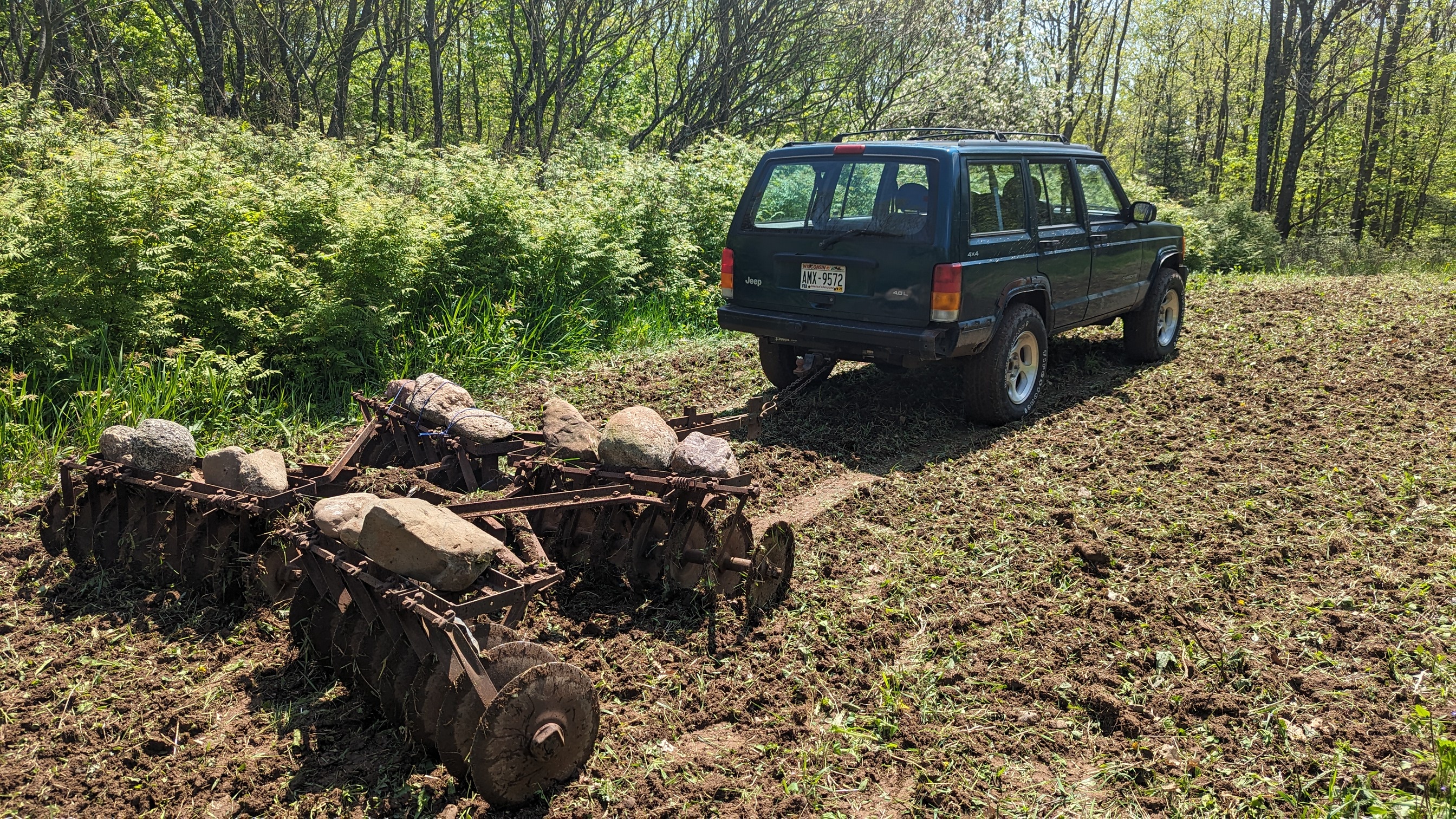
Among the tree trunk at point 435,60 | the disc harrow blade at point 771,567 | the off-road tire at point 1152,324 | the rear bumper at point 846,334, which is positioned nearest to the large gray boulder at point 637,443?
the disc harrow blade at point 771,567

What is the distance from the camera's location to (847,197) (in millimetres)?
6953

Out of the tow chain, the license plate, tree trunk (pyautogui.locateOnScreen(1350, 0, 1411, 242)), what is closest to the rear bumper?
the license plate

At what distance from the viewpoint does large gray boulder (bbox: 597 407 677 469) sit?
4.45 m

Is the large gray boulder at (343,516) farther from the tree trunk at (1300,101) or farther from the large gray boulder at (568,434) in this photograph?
the tree trunk at (1300,101)

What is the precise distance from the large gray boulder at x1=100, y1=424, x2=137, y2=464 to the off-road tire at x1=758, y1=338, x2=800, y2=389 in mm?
4611

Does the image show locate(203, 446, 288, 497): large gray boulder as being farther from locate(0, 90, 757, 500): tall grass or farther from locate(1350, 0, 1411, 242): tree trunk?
locate(1350, 0, 1411, 242): tree trunk

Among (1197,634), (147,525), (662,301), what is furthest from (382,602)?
(662,301)

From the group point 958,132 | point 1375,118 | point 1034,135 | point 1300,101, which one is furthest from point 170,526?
point 1375,118

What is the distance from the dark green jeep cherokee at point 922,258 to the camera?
6547mm

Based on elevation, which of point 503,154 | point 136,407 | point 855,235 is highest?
point 503,154

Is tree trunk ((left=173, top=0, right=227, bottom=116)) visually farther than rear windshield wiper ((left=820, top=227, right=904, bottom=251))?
Yes

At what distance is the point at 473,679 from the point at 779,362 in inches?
209

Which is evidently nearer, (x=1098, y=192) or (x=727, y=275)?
(x=727, y=275)

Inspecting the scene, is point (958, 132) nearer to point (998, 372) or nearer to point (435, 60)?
point (998, 372)
